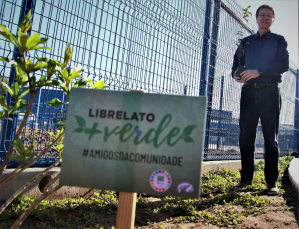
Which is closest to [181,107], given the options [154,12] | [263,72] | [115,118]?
[115,118]

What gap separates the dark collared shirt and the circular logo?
2839 mm

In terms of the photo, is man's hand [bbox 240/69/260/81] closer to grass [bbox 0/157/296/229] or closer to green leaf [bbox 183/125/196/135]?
grass [bbox 0/157/296/229]

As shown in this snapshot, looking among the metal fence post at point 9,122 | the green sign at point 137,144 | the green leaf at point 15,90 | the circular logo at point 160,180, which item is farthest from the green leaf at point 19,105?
the metal fence post at point 9,122

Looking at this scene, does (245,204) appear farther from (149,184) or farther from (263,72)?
(149,184)

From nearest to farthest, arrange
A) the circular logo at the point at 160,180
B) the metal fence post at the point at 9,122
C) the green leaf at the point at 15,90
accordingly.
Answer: the circular logo at the point at 160,180, the green leaf at the point at 15,90, the metal fence post at the point at 9,122

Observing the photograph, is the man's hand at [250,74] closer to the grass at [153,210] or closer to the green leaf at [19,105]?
the grass at [153,210]

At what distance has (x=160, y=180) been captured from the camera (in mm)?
1143

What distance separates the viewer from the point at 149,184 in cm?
114

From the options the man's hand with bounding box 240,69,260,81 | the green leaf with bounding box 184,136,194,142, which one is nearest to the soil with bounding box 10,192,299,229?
the green leaf with bounding box 184,136,194,142

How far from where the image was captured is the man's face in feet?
12.1

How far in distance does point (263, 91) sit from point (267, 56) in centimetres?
50

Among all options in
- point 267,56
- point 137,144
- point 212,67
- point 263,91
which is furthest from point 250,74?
point 137,144

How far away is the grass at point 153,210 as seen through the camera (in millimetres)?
2316

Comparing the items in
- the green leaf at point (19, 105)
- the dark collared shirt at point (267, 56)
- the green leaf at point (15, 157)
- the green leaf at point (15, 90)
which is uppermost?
the dark collared shirt at point (267, 56)
